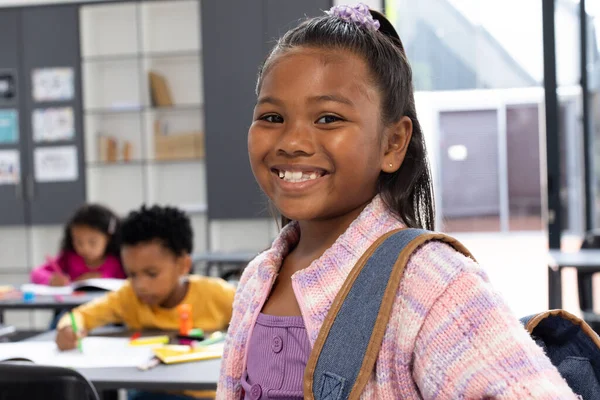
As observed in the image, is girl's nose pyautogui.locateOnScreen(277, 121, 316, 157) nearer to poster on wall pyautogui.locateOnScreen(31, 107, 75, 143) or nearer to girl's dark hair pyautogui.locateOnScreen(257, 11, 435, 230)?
girl's dark hair pyautogui.locateOnScreen(257, 11, 435, 230)

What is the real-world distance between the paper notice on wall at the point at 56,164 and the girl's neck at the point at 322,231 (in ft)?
17.8

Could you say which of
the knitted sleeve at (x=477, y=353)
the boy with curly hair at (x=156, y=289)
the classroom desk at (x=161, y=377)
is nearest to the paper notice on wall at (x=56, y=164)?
the boy with curly hair at (x=156, y=289)

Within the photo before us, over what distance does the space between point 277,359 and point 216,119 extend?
202 inches

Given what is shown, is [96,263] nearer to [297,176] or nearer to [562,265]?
[562,265]

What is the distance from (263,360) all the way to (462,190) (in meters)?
5.06

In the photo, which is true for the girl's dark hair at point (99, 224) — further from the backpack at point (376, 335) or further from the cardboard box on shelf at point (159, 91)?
the backpack at point (376, 335)

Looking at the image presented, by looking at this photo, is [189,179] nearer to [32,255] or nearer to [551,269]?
[32,255]

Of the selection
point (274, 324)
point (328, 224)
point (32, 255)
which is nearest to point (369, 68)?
point (328, 224)

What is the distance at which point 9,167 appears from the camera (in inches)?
247

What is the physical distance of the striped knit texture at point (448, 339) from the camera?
735 millimetres

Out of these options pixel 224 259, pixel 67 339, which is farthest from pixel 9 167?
pixel 67 339

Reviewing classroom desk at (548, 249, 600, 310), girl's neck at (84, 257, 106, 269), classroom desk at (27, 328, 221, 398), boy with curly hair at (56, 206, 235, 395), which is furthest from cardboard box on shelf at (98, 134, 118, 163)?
classroom desk at (27, 328, 221, 398)

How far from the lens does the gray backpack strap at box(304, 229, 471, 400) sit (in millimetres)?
814

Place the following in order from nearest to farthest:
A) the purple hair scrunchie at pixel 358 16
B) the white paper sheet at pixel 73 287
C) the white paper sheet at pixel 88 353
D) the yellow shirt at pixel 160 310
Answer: the purple hair scrunchie at pixel 358 16
the white paper sheet at pixel 88 353
the yellow shirt at pixel 160 310
the white paper sheet at pixel 73 287
